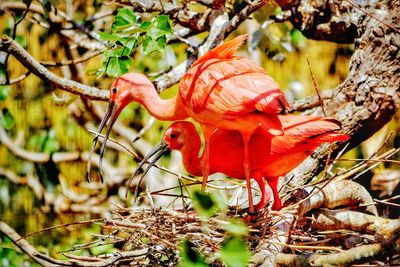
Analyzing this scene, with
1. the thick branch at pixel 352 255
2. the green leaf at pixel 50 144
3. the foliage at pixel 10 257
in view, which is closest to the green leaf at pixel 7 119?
the green leaf at pixel 50 144

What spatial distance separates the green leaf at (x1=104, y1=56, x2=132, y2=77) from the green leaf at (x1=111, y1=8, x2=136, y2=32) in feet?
0.52

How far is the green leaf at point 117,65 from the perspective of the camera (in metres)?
2.94

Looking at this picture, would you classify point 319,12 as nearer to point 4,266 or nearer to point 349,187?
point 349,187

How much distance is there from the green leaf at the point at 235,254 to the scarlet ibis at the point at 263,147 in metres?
0.85

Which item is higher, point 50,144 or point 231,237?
point 50,144

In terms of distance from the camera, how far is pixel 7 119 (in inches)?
161

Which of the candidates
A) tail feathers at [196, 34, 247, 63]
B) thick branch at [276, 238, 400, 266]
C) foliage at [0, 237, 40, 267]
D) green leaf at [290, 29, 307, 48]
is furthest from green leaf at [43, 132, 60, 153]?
thick branch at [276, 238, 400, 266]

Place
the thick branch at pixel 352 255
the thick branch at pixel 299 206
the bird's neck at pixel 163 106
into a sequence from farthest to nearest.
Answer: the bird's neck at pixel 163 106, the thick branch at pixel 299 206, the thick branch at pixel 352 255

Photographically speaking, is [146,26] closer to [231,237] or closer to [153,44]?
[153,44]

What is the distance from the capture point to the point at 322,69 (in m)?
4.06

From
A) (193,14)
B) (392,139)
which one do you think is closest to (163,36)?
(193,14)

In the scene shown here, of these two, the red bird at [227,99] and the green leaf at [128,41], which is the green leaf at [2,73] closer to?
the green leaf at [128,41]

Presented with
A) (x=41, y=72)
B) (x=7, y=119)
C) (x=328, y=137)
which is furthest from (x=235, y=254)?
(x=7, y=119)

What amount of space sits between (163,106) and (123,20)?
0.59 m
